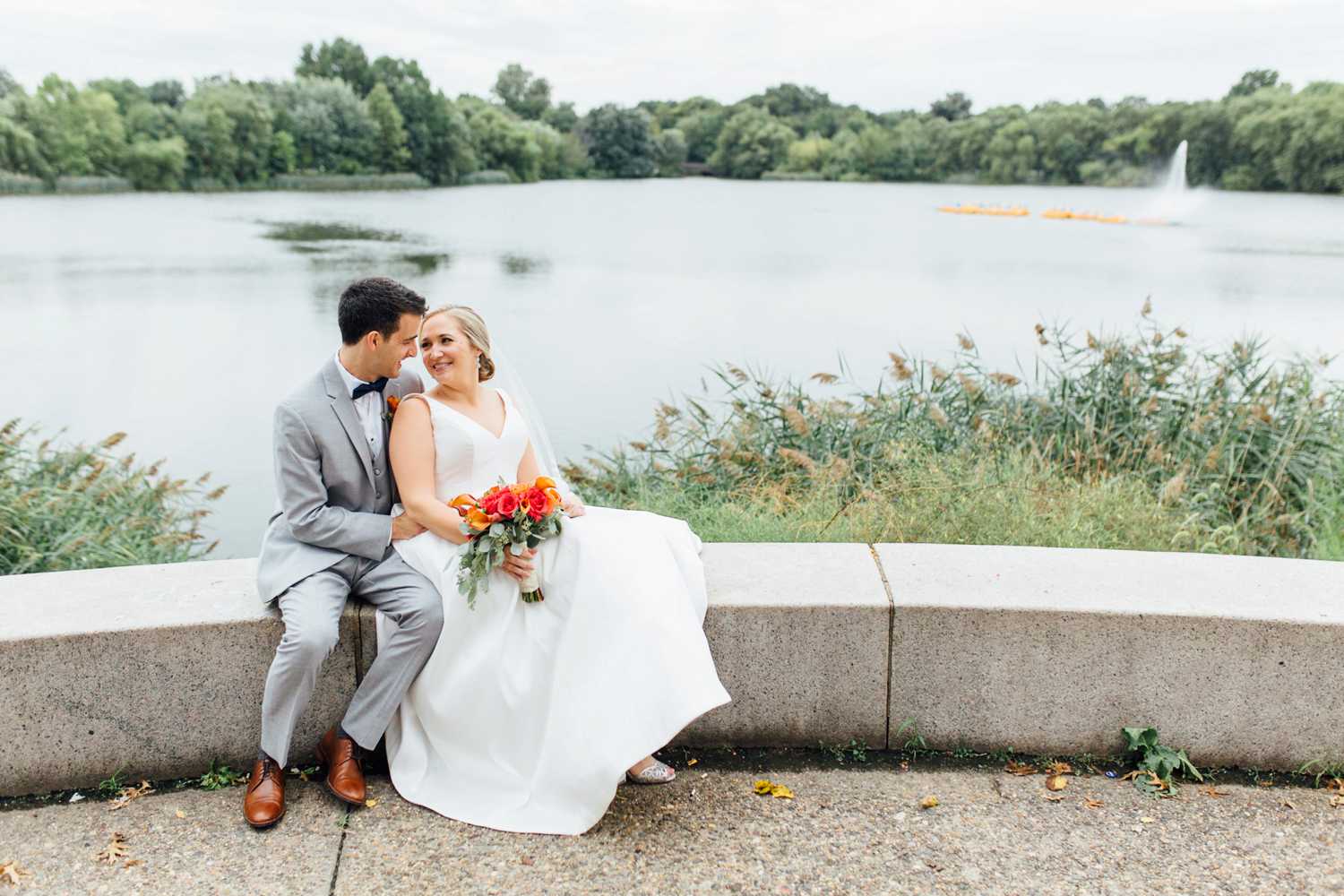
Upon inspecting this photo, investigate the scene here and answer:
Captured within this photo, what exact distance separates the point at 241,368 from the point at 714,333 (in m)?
6.09

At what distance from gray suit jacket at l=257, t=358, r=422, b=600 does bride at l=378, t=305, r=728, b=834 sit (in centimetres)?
12

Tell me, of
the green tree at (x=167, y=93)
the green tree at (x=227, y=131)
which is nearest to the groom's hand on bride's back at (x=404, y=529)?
the green tree at (x=227, y=131)

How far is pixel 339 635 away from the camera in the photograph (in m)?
3.03

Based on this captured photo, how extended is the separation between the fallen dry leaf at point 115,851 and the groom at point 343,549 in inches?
12.1

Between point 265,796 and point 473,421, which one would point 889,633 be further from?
point 265,796

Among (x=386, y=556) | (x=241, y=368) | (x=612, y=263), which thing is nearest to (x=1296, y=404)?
(x=386, y=556)

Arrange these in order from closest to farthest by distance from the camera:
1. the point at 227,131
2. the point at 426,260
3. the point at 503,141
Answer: the point at 426,260, the point at 227,131, the point at 503,141

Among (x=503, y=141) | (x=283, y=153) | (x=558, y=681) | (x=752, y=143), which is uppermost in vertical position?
(x=752, y=143)

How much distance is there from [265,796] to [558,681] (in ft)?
2.84

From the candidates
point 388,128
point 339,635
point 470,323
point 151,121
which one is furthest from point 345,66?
point 339,635

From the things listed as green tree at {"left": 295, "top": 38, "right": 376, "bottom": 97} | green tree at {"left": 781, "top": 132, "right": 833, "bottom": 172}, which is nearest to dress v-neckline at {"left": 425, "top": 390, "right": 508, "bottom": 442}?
green tree at {"left": 295, "top": 38, "right": 376, "bottom": 97}

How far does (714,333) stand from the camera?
1422 cm

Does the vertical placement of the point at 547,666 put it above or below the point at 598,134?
below

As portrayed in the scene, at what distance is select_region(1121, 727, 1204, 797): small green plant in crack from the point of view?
9.93ft
